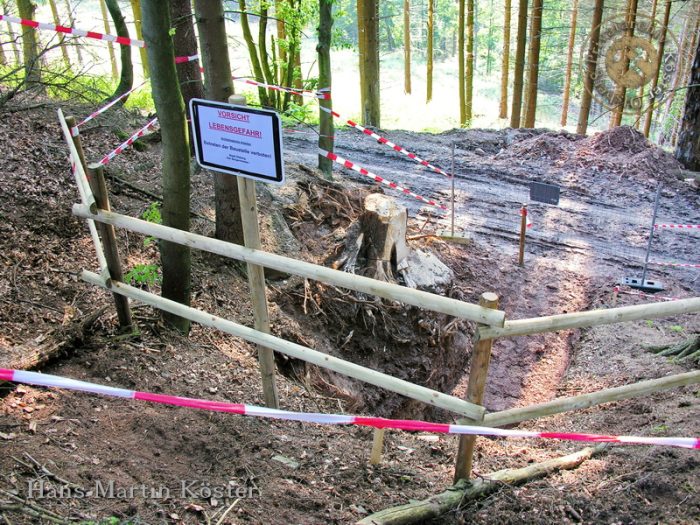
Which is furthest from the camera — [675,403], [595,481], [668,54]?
[668,54]

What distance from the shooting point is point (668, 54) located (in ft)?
93.1

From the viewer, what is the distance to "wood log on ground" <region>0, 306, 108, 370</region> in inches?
160

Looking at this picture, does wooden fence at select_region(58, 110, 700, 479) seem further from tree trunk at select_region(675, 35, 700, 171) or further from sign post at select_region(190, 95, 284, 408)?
tree trunk at select_region(675, 35, 700, 171)

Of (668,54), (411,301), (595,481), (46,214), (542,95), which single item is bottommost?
(542,95)

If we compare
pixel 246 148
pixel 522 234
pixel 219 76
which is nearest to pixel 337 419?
pixel 246 148

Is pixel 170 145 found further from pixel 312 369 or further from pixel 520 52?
pixel 520 52

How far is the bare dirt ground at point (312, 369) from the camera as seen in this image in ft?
11.3

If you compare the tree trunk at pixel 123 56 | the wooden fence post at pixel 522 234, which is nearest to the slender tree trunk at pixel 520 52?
the wooden fence post at pixel 522 234

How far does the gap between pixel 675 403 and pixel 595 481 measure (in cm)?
153

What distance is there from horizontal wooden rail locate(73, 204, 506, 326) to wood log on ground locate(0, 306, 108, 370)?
0.88 metres

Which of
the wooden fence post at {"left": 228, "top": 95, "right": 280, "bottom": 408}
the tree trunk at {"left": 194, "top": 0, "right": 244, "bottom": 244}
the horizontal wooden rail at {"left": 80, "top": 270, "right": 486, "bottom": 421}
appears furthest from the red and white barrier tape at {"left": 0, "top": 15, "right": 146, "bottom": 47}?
the wooden fence post at {"left": 228, "top": 95, "right": 280, "bottom": 408}

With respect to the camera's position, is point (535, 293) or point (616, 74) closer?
point (535, 293)

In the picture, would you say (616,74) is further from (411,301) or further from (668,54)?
(411,301)

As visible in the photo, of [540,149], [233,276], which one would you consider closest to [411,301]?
[233,276]
